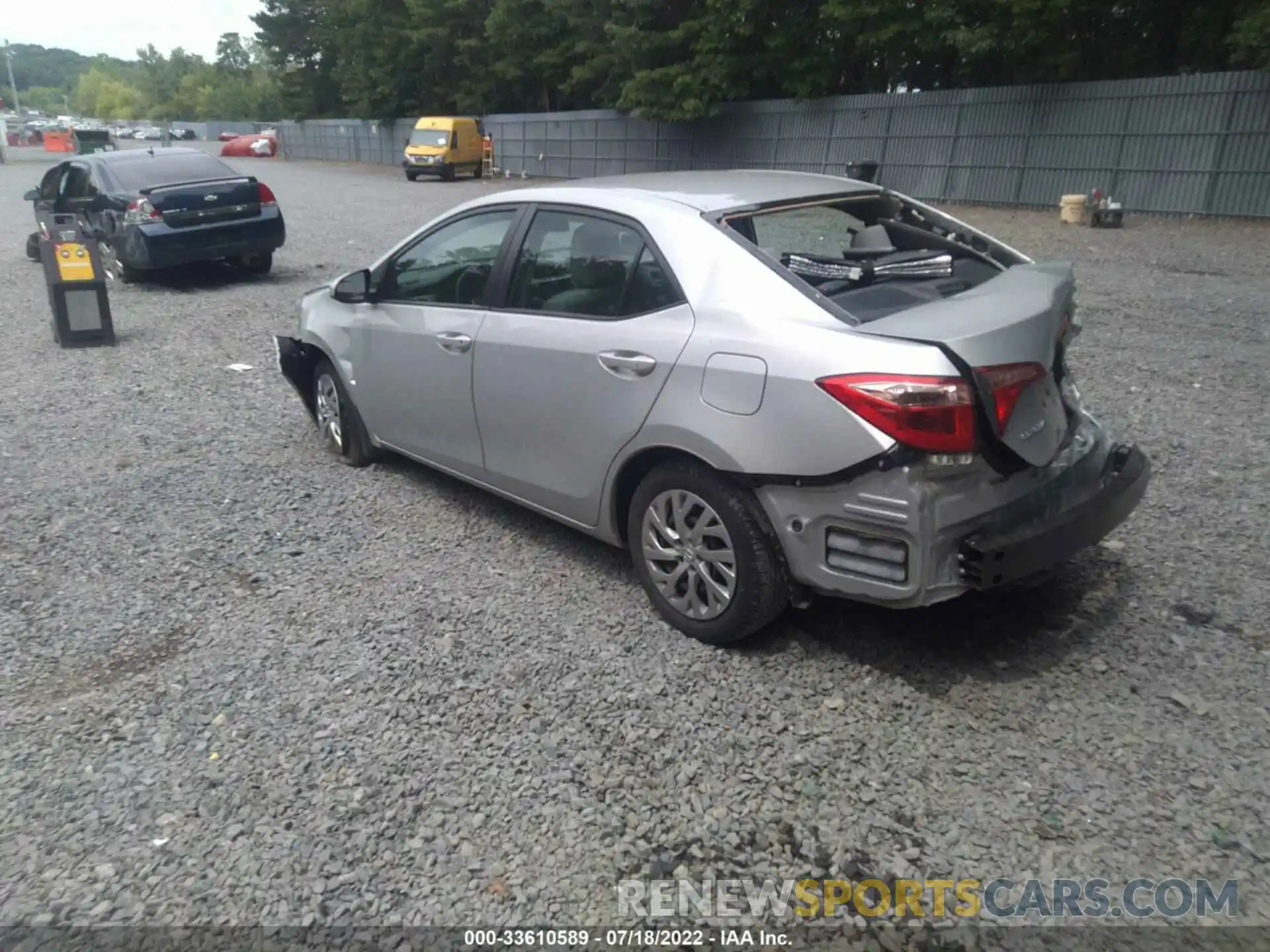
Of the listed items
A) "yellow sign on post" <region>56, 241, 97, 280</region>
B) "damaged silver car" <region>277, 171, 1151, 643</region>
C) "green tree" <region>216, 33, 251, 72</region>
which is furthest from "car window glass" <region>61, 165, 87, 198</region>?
"green tree" <region>216, 33, 251, 72</region>

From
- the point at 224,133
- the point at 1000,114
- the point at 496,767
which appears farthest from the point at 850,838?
the point at 224,133

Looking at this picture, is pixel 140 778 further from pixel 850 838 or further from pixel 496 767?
pixel 850 838

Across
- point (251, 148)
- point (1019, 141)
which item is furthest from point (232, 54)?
point (1019, 141)

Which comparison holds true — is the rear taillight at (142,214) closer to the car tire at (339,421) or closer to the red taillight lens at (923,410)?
the car tire at (339,421)

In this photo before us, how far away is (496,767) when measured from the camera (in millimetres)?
3256

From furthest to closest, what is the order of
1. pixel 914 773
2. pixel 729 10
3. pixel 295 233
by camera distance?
1. pixel 729 10
2. pixel 295 233
3. pixel 914 773

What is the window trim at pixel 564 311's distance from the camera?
12.8 ft

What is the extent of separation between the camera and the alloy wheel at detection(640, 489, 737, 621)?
3709mm

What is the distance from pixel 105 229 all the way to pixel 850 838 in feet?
42.0

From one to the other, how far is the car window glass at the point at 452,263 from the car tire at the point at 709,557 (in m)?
1.47

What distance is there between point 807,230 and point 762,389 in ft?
3.59

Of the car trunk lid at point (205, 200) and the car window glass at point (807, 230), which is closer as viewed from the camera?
the car window glass at point (807, 230)

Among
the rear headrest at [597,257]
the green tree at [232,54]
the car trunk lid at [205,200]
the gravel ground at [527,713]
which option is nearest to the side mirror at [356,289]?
the gravel ground at [527,713]

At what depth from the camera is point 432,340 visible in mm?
4918
